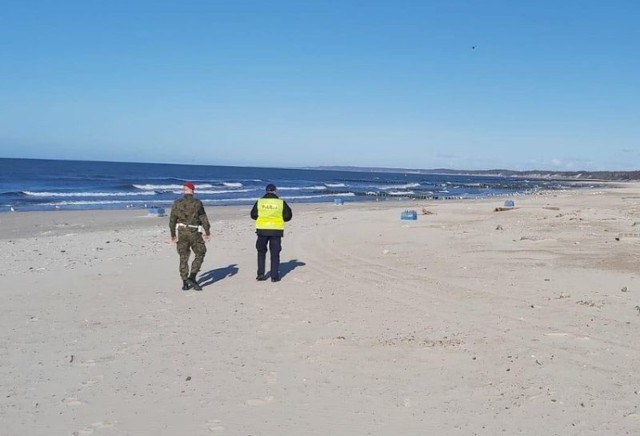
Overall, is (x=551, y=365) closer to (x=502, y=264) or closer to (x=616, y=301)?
(x=616, y=301)

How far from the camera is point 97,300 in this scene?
8062mm

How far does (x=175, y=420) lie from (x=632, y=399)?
3462mm

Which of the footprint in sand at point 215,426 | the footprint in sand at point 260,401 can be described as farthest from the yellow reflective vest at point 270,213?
the footprint in sand at point 215,426

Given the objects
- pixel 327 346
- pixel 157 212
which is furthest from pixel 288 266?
pixel 157 212

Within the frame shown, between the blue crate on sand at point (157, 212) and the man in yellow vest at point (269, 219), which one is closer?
the man in yellow vest at point (269, 219)

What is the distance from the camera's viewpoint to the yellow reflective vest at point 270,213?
381 inches

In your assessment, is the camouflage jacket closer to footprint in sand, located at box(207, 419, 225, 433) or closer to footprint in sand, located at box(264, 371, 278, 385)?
footprint in sand, located at box(264, 371, 278, 385)

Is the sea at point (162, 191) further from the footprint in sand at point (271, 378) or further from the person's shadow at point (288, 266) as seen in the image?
the footprint in sand at point (271, 378)

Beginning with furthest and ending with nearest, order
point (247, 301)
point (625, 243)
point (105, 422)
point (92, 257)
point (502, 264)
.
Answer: point (625, 243), point (92, 257), point (502, 264), point (247, 301), point (105, 422)

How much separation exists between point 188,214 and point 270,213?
143 centimetres

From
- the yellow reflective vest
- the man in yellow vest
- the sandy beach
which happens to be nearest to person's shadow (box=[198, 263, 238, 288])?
the sandy beach

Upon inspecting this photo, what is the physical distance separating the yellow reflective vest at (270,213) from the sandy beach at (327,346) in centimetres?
93

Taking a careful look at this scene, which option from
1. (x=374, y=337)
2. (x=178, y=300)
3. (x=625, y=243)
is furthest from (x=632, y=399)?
(x=625, y=243)

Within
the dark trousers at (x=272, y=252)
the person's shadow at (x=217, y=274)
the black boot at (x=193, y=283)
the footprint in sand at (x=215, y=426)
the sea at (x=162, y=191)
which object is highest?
the dark trousers at (x=272, y=252)
